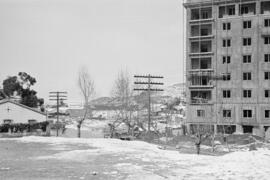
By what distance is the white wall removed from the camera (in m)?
53.3

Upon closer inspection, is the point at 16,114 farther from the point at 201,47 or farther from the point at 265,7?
the point at 265,7

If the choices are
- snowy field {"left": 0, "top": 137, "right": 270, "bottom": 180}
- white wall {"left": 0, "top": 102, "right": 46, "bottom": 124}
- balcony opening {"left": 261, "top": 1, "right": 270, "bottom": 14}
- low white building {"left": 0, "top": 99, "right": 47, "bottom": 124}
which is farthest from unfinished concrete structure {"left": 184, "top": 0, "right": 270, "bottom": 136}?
snowy field {"left": 0, "top": 137, "right": 270, "bottom": 180}

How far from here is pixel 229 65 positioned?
54406 millimetres

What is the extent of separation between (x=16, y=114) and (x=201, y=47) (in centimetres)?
2843

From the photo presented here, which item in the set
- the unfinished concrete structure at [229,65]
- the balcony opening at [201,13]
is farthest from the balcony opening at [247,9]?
the balcony opening at [201,13]

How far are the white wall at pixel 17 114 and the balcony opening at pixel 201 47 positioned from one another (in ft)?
80.4

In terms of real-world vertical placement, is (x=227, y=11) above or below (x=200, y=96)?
above

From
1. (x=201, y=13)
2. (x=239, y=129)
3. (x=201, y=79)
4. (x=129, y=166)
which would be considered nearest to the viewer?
(x=129, y=166)

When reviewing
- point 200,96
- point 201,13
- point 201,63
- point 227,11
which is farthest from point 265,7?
point 200,96

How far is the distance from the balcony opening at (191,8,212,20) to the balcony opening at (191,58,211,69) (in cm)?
635

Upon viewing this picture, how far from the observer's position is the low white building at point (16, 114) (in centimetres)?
5325

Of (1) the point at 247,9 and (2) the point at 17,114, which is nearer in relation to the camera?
(2) the point at 17,114

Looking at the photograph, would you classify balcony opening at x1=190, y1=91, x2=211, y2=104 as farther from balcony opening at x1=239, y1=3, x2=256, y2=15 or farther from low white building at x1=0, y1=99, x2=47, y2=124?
low white building at x1=0, y1=99, x2=47, y2=124

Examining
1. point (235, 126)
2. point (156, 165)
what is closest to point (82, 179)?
point (156, 165)
